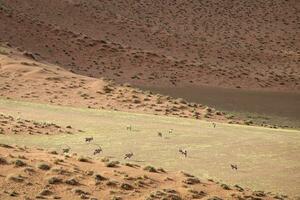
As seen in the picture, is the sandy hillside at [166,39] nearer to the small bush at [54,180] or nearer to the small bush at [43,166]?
the small bush at [43,166]

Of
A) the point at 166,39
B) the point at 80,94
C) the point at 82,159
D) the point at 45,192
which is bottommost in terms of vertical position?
the point at 45,192

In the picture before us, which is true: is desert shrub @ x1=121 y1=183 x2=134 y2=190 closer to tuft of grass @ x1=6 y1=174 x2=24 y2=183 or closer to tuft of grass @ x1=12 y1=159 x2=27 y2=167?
tuft of grass @ x1=6 y1=174 x2=24 y2=183

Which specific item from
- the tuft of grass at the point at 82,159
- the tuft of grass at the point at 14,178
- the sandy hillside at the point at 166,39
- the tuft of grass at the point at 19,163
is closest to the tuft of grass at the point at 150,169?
the tuft of grass at the point at 82,159

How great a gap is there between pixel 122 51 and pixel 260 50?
15.0m

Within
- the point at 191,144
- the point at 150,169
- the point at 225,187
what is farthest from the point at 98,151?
the point at 225,187

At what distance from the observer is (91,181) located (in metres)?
15.5

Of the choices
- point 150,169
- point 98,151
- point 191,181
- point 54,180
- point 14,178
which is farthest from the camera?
point 98,151

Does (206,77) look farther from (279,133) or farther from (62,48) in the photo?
(279,133)

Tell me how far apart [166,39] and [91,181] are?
45.8m

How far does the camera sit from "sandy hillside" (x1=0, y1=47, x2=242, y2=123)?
32.6 metres

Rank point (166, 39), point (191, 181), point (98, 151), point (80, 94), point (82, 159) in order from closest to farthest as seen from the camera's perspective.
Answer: point (191, 181)
point (82, 159)
point (98, 151)
point (80, 94)
point (166, 39)

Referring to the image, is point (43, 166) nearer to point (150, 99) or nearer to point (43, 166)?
point (43, 166)

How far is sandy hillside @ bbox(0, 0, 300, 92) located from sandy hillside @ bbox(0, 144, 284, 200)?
30.1 m

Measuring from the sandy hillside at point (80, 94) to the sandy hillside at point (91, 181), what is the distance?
1475 centimetres
